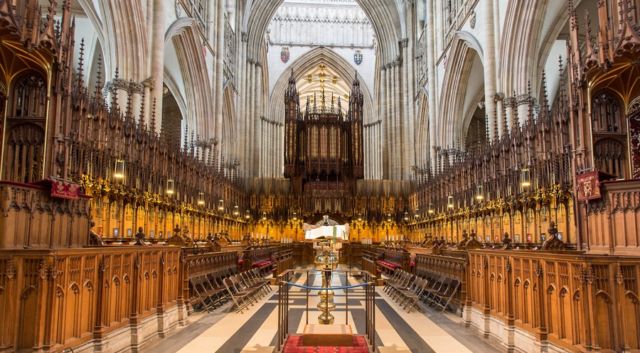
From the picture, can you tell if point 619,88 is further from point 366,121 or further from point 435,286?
point 366,121

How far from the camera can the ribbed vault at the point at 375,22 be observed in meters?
36.0

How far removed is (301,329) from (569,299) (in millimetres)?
4190

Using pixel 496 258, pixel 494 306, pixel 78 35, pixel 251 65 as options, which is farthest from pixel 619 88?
pixel 251 65

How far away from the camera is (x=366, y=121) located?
48062 millimetres

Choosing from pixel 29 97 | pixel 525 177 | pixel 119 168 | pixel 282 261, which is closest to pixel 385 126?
pixel 282 261

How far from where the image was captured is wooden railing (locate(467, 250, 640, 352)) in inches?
192

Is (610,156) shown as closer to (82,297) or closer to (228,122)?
(82,297)

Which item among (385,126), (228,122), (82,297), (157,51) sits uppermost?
(385,126)

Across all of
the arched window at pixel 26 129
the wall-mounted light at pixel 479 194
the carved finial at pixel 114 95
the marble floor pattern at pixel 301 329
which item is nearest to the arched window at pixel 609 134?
the marble floor pattern at pixel 301 329

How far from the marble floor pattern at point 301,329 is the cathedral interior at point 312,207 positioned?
0.22 feet

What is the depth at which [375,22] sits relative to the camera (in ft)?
122

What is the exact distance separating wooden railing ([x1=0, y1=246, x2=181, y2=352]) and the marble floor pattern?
562mm

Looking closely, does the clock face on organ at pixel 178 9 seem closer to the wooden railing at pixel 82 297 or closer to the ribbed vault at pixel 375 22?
the ribbed vault at pixel 375 22

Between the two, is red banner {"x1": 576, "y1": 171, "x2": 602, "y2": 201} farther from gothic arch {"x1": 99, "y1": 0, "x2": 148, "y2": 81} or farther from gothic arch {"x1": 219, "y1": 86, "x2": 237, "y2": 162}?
gothic arch {"x1": 219, "y1": 86, "x2": 237, "y2": 162}
